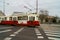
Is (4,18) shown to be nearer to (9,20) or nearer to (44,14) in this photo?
(9,20)

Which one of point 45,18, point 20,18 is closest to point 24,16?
point 20,18

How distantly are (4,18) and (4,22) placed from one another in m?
0.86

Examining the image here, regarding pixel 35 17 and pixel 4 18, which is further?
pixel 4 18

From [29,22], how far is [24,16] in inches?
88.5

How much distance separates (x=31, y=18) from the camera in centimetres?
3856

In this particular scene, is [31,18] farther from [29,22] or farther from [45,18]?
[45,18]

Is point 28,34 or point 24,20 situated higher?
point 24,20

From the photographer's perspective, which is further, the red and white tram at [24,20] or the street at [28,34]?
the red and white tram at [24,20]

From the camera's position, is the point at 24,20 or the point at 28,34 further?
the point at 24,20

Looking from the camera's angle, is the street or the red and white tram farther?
the red and white tram

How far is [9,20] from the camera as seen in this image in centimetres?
4306

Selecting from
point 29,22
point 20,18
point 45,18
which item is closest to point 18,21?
point 20,18

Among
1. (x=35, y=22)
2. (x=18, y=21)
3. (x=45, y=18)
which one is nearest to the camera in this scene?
(x=35, y=22)

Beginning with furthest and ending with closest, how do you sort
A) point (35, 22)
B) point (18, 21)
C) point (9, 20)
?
point (9, 20) < point (18, 21) < point (35, 22)
